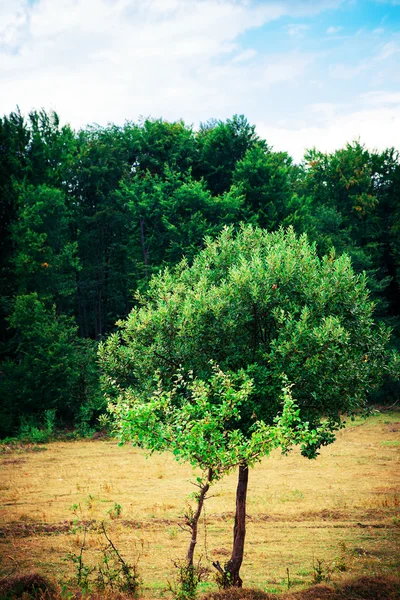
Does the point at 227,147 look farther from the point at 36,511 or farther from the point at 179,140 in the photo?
the point at 36,511

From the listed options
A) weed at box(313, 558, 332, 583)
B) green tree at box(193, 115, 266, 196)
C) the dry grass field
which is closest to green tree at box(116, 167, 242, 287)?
green tree at box(193, 115, 266, 196)

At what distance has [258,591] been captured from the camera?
11312 mm

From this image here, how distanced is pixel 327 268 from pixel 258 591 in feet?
23.7

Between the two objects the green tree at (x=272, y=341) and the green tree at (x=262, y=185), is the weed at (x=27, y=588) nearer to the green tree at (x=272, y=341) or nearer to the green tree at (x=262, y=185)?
the green tree at (x=272, y=341)

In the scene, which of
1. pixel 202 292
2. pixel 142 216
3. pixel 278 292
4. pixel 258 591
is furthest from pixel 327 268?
pixel 142 216

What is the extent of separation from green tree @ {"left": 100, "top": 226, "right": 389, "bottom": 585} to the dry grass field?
3671 mm

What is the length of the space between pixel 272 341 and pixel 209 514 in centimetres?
1160

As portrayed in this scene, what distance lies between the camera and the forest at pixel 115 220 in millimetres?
40094

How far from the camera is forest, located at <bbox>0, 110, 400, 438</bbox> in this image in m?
40.1

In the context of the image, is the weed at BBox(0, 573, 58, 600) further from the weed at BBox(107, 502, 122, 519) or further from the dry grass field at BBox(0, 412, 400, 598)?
the weed at BBox(107, 502, 122, 519)

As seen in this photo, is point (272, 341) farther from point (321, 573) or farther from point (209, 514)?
point (209, 514)

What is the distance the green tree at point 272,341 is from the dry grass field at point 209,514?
3671 millimetres

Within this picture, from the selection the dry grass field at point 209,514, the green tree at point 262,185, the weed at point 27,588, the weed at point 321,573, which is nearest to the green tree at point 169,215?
the green tree at point 262,185

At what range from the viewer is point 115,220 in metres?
49.8
